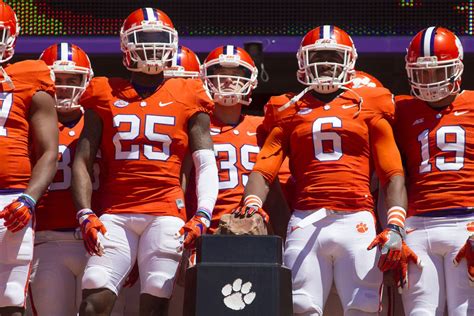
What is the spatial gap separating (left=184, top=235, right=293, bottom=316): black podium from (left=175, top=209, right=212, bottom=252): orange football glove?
0.30 meters

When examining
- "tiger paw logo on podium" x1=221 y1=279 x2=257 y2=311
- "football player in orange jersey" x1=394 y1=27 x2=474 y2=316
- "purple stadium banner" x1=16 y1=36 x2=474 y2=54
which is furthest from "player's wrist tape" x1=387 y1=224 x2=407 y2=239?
"purple stadium banner" x1=16 y1=36 x2=474 y2=54

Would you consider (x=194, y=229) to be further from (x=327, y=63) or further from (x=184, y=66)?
(x=184, y=66)

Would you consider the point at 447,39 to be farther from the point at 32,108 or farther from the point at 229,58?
the point at 32,108

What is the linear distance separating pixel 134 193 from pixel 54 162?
400mm

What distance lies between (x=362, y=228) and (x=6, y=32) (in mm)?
1886

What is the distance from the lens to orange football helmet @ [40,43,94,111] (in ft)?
19.7

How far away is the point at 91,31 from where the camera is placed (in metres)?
7.50

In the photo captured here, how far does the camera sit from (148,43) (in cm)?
568

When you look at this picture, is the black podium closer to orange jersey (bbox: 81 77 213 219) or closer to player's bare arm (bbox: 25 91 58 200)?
orange jersey (bbox: 81 77 213 219)

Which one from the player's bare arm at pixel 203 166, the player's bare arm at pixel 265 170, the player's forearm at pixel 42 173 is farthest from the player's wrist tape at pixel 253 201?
the player's forearm at pixel 42 173

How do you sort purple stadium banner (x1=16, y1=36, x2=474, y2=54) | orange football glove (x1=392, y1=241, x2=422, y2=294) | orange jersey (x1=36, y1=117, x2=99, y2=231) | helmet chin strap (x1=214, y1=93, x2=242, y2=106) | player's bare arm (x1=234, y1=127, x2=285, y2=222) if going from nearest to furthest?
1. orange football glove (x1=392, y1=241, x2=422, y2=294)
2. player's bare arm (x1=234, y1=127, x2=285, y2=222)
3. orange jersey (x1=36, y1=117, x2=99, y2=231)
4. helmet chin strap (x1=214, y1=93, x2=242, y2=106)
5. purple stadium banner (x1=16, y1=36, x2=474, y2=54)

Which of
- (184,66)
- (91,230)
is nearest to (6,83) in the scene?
(91,230)

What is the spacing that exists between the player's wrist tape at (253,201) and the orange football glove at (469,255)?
3.08 ft

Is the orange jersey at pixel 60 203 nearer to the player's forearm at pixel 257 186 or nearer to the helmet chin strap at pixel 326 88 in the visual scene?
the player's forearm at pixel 257 186
